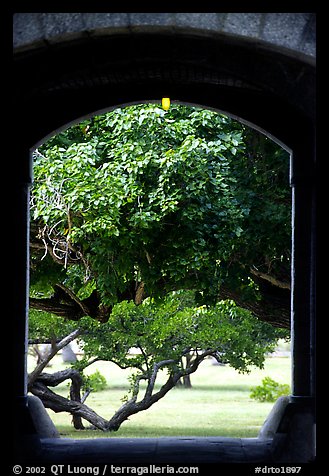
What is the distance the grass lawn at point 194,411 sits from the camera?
64.4 feet

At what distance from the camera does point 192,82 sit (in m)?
6.12

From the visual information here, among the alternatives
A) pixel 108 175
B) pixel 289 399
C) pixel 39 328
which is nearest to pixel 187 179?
pixel 108 175

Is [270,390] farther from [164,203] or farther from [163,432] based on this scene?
[164,203]

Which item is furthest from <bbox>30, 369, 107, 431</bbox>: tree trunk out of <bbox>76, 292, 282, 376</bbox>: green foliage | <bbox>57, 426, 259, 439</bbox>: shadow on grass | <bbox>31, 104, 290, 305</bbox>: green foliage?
<bbox>31, 104, 290, 305</bbox>: green foliage

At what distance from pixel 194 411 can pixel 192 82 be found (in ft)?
65.1

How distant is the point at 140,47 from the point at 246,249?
22.1ft

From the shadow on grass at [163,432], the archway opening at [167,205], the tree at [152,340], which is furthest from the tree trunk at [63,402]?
the archway opening at [167,205]

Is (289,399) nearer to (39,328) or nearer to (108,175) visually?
(108,175)

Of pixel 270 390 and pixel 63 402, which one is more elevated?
pixel 63 402

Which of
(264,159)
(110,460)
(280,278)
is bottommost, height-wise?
(110,460)

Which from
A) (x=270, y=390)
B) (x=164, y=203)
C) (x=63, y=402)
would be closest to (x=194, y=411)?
(x=270, y=390)

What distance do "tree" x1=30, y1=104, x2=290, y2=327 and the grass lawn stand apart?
262 inches
